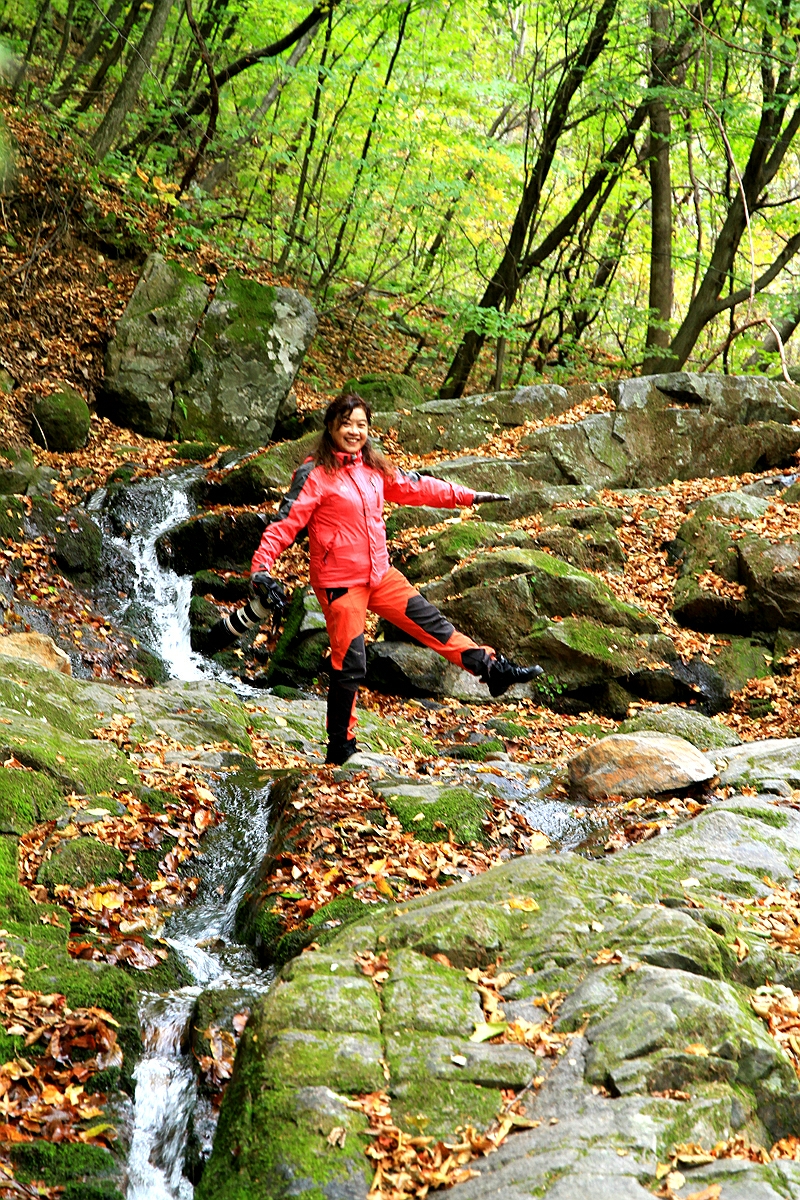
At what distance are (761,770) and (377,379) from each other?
474 inches

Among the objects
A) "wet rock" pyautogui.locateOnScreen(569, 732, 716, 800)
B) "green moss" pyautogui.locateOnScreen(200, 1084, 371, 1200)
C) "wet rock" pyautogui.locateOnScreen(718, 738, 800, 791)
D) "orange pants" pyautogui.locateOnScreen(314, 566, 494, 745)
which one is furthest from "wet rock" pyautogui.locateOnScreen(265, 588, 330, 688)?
"green moss" pyautogui.locateOnScreen(200, 1084, 371, 1200)

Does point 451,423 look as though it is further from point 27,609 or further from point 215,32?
point 215,32

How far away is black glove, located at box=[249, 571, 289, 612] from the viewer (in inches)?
206

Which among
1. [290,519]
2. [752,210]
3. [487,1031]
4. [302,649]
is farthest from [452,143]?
[487,1031]

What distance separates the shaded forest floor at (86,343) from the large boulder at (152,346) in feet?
1.06

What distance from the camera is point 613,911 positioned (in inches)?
146

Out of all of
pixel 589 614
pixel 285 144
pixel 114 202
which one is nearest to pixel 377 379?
pixel 114 202

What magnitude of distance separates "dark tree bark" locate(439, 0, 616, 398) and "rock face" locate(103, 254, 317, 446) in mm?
3284

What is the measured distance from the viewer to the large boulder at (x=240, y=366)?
1512 cm

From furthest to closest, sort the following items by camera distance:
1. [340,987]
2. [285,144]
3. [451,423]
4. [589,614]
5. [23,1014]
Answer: [285,144]
[451,423]
[589,614]
[23,1014]
[340,987]

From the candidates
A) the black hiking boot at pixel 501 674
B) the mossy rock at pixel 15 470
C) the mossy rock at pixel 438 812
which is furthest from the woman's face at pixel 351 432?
the mossy rock at pixel 15 470

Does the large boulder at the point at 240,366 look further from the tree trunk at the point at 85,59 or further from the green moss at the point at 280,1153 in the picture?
the green moss at the point at 280,1153

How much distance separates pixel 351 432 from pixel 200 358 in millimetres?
10539

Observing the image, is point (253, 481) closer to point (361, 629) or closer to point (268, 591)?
point (361, 629)
